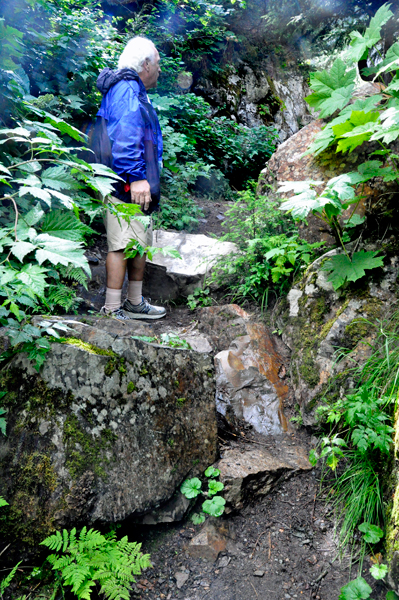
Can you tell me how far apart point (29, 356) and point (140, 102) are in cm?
250

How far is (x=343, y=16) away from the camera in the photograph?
4902 millimetres

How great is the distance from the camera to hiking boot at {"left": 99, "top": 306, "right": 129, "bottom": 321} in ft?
11.7

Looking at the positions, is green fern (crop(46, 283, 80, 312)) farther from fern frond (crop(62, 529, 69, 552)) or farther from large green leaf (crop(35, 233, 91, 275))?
large green leaf (crop(35, 233, 91, 275))

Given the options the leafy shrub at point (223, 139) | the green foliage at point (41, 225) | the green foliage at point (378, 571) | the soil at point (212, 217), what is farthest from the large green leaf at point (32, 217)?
the leafy shrub at point (223, 139)

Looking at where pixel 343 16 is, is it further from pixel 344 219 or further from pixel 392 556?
pixel 392 556

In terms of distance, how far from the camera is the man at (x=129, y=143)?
325cm

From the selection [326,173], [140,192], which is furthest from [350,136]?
[140,192]

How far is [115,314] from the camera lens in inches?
142

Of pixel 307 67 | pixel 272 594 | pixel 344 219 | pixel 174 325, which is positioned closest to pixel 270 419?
pixel 272 594

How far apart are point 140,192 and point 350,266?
187 centimetres

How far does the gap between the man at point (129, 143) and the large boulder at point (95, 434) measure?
120cm

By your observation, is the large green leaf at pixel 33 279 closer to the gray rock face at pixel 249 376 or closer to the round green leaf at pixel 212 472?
the round green leaf at pixel 212 472

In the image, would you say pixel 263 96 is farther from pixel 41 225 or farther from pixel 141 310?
pixel 41 225

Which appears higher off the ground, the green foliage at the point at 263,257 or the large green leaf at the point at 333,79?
the large green leaf at the point at 333,79
